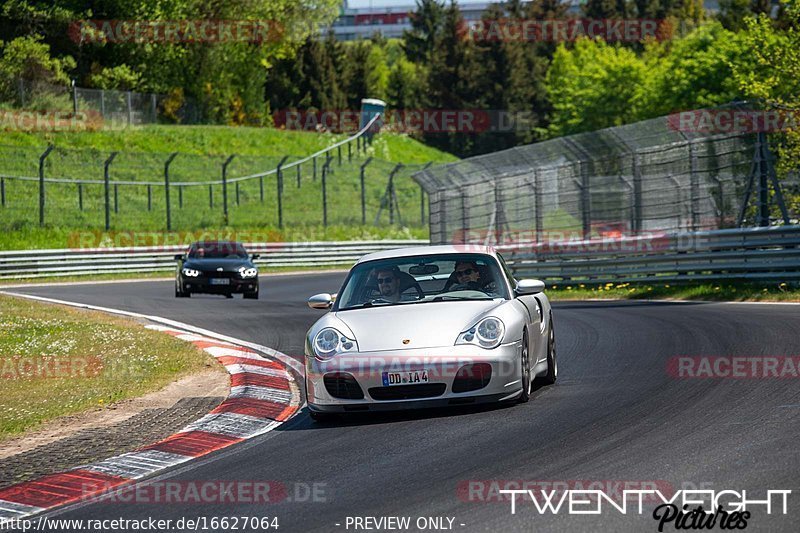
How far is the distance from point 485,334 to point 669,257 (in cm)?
1355

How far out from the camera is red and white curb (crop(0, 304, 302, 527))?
699cm

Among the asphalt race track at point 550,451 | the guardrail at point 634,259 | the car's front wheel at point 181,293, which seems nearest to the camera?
the asphalt race track at point 550,451

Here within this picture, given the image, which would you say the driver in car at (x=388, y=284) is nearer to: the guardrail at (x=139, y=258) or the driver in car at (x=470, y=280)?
the driver in car at (x=470, y=280)

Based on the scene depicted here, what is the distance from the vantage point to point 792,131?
68.7ft

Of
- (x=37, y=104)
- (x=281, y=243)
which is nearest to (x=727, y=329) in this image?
(x=281, y=243)

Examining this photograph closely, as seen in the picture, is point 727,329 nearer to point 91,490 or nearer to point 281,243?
point 91,490

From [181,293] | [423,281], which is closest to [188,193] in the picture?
[181,293]

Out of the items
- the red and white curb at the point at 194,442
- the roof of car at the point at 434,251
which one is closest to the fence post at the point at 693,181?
the red and white curb at the point at 194,442

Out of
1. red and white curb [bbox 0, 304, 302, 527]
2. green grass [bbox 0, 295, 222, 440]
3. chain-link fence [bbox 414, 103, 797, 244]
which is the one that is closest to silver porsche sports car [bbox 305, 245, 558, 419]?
red and white curb [bbox 0, 304, 302, 527]

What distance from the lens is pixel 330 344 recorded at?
910 cm

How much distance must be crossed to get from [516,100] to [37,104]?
46.2 metres

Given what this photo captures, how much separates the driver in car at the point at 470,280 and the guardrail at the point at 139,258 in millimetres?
25709

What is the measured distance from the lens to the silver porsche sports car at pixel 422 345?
8.77 metres

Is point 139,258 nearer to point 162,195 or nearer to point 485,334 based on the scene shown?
point 162,195
